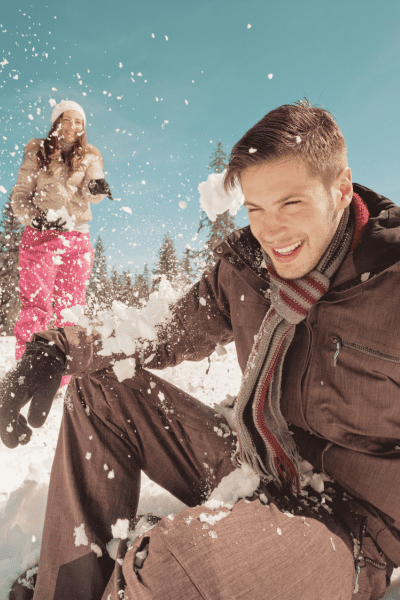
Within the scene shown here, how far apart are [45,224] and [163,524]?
9.45 feet

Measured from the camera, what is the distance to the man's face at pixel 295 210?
1411mm

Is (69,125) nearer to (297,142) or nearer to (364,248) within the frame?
(297,142)

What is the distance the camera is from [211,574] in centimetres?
90

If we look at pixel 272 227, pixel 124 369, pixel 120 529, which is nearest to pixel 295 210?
pixel 272 227

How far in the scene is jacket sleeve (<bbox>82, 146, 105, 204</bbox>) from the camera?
343 centimetres

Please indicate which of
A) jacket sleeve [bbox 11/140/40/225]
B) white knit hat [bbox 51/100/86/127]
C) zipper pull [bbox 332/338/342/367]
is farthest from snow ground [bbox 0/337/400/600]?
white knit hat [bbox 51/100/86/127]

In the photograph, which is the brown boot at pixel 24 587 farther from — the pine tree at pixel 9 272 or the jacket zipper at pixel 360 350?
the pine tree at pixel 9 272

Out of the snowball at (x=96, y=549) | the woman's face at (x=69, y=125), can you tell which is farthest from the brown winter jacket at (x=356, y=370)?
the woman's face at (x=69, y=125)

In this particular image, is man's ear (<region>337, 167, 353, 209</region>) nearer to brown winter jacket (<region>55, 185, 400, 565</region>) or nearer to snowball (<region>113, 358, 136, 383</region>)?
brown winter jacket (<region>55, 185, 400, 565</region>)

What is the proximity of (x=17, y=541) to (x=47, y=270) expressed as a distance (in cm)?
232

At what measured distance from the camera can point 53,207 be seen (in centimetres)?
328

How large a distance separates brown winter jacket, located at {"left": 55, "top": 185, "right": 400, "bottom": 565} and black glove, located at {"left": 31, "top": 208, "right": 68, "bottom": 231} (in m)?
2.02

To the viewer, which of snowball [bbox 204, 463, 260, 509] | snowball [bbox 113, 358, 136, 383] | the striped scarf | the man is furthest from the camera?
snowball [bbox 113, 358, 136, 383]

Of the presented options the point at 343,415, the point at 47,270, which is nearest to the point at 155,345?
the point at 343,415
